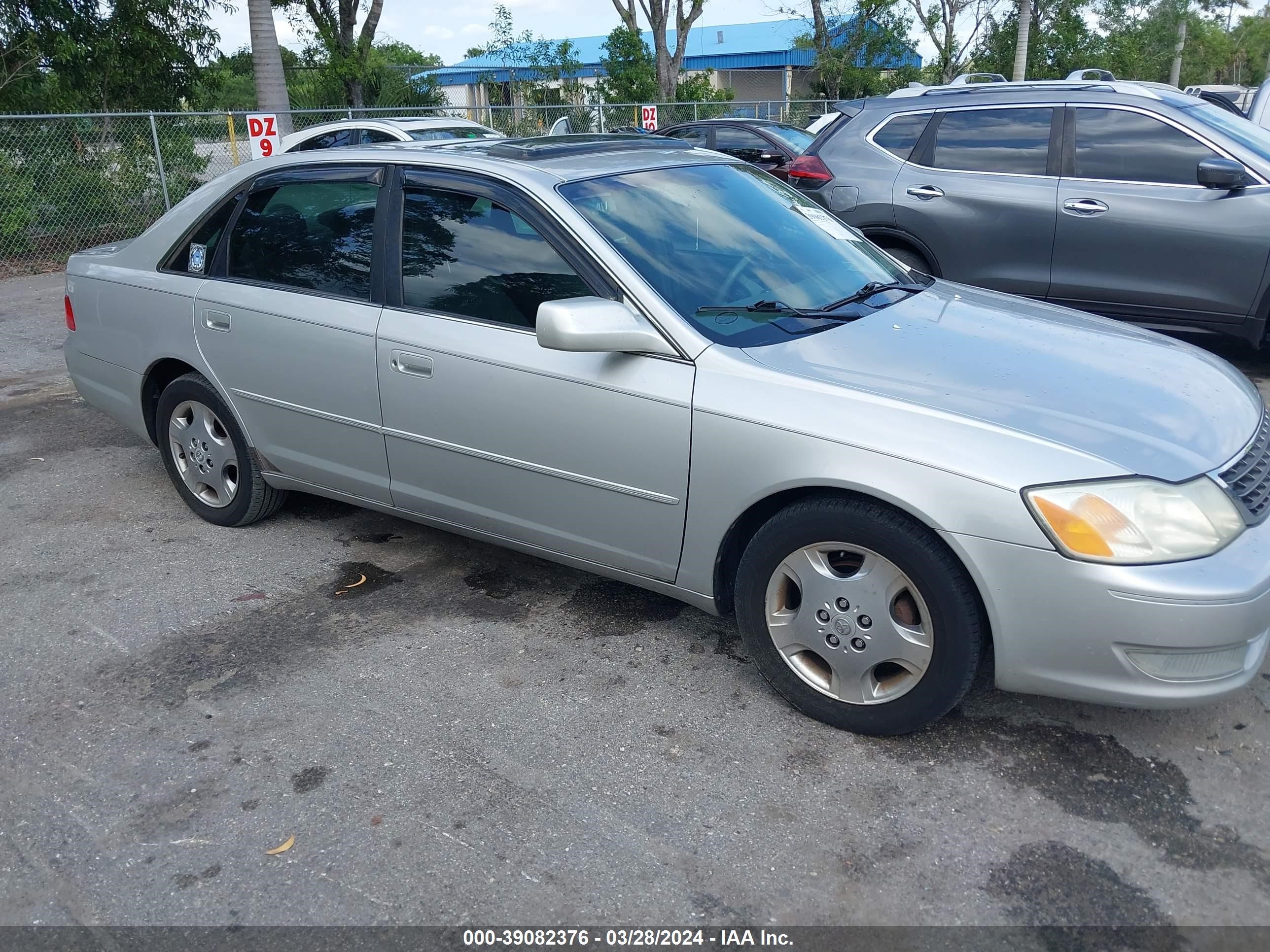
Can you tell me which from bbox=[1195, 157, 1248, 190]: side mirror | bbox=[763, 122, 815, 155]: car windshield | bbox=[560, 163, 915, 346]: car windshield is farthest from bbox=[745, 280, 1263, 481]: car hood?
bbox=[763, 122, 815, 155]: car windshield

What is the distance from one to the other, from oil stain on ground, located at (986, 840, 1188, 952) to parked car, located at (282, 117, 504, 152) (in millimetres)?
9516

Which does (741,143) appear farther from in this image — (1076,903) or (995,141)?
(1076,903)

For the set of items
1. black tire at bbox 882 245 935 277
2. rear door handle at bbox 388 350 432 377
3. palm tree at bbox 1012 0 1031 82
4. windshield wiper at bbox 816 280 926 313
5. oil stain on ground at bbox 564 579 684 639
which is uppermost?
palm tree at bbox 1012 0 1031 82

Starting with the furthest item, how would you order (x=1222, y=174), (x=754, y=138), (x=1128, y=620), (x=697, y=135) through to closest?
1. (x=697, y=135)
2. (x=754, y=138)
3. (x=1222, y=174)
4. (x=1128, y=620)

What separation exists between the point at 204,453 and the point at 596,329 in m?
2.41

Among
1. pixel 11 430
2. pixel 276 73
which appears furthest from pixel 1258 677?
pixel 276 73

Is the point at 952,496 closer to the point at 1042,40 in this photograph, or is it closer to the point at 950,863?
the point at 950,863

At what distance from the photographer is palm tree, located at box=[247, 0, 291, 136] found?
1559cm

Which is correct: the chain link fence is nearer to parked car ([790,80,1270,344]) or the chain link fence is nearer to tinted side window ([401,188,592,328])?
parked car ([790,80,1270,344])

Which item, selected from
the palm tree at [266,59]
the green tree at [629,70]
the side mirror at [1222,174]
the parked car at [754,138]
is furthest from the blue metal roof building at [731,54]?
the side mirror at [1222,174]

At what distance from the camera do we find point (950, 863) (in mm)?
2684

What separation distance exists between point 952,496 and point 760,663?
2.79 ft

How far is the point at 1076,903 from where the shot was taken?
8.33 feet

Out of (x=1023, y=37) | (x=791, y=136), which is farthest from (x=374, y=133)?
(x=1023, y=37)
